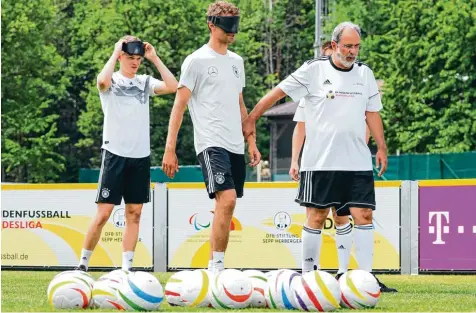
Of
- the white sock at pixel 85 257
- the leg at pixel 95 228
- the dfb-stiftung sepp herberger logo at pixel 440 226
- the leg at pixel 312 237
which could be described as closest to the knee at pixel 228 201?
the leg at pixel 312 237

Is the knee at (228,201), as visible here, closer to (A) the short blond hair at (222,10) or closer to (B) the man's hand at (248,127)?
(B) the man's hand at (248,127)

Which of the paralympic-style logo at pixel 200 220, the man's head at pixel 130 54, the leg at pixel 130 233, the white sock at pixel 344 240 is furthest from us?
the paralympic-style logo at pixel 200 220

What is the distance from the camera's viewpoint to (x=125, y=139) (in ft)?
43.4

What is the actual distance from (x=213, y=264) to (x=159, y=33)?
50.9 m

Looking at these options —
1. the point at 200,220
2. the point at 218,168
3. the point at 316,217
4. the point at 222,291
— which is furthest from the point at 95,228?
the point at 200,220

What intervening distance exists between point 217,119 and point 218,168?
1.53 ft

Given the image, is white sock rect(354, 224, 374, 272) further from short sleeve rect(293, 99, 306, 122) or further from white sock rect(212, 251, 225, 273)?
short sleeve rect(293, 99, 306, 122)

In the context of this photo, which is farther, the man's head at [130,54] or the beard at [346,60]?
the man's head at [130,54]

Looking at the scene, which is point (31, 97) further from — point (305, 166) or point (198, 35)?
point (305, 166)

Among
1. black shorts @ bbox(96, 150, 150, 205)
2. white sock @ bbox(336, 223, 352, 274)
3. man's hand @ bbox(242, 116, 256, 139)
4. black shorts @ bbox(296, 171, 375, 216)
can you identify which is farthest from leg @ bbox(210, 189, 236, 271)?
black shorts @ bbox(96, 150, 150, 205)

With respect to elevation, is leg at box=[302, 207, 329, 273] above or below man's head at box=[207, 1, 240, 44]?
below

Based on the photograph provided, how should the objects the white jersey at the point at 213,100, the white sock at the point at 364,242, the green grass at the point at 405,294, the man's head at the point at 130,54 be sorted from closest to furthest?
the green grass at the point at 405,294
the white jersey at the point at 213,100
the white sock at the point at 364,242
the man's head at the point at 130,54

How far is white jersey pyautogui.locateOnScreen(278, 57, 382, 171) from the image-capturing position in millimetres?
11742

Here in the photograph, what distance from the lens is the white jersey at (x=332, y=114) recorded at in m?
11.7
